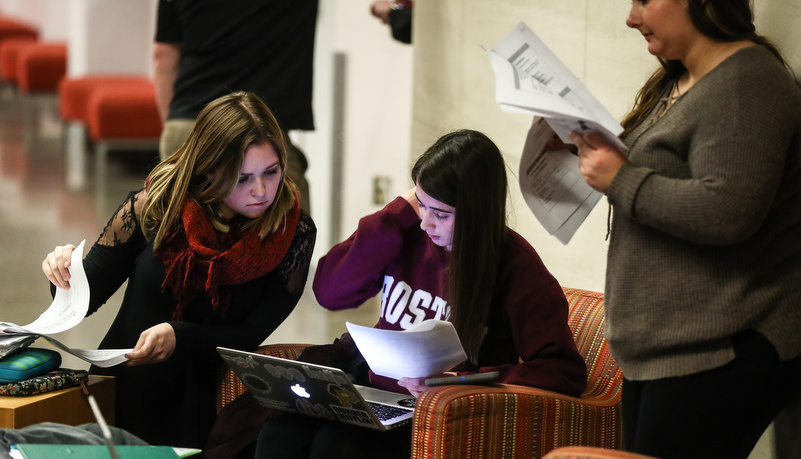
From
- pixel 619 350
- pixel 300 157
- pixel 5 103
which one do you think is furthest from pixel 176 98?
pixel 5 103

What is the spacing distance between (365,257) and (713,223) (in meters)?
1.04

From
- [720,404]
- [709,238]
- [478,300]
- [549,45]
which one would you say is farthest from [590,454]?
[549,45]

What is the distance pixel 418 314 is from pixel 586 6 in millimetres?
Result: 1163

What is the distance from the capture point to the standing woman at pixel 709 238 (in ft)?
5.66

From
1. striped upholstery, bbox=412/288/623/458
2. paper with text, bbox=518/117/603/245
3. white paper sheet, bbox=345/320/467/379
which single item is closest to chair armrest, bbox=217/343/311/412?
white paper sheet, bbox=345/320/467/379

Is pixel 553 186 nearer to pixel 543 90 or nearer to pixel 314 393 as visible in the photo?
pixel 543 90

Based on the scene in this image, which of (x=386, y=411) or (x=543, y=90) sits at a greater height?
(x=543, y=90)

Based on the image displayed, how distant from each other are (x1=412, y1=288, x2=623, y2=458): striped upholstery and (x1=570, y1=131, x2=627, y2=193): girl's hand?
53cm

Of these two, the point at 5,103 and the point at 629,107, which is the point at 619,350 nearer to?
the point at 629,107

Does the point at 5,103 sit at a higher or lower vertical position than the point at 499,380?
lower

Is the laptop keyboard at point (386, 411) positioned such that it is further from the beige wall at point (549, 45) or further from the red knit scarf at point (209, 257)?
the beige wall at point (549, 45)

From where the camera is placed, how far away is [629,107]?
281cm

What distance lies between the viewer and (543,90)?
6.08 feet

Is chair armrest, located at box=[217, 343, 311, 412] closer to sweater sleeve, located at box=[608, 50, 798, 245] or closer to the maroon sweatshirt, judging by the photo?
the maroon sweatshirt
